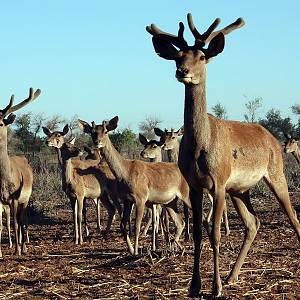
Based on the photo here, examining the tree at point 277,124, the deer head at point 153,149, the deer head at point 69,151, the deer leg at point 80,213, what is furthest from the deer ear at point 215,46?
the tree at point 277,124

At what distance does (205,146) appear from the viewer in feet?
27.4

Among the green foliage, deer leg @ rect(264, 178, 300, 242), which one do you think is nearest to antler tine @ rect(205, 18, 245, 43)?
deer leg @ rect(264, 178, 300, 242)

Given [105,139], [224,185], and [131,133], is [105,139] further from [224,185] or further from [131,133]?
[131,133]

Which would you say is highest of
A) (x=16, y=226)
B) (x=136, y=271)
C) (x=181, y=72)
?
(x=181, y=72)

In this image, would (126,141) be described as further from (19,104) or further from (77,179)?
(19,104)

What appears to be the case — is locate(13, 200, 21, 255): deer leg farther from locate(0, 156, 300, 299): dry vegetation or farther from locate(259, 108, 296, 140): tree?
locate(259, 108, 296, 140): tree

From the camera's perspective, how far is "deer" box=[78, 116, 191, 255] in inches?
565

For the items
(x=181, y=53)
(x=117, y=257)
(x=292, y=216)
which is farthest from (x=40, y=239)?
(x=181, y=53)

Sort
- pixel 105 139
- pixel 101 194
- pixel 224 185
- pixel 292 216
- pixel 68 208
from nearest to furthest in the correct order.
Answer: pixel 224 185
pixel 292 216
pixel 105 139
pixel 101 194
pixel 68 208

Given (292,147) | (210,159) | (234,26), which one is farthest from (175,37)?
(292,147)

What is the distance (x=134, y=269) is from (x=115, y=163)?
4.50 m

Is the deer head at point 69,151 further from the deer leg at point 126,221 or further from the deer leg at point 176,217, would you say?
the deer leg at point 126,221

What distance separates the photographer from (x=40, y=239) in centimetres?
1625

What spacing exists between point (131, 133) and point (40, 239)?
2061 centimetres
